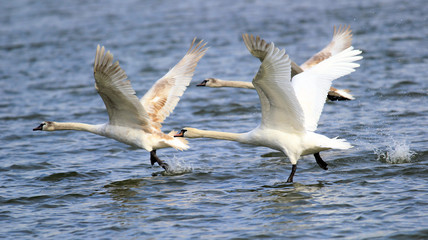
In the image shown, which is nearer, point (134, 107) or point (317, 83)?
point (317, 83)

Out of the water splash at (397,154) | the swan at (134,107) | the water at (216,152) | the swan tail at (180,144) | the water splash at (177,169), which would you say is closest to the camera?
the water at (216,152)

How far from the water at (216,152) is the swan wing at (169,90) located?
88cm

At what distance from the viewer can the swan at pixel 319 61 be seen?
12.6m

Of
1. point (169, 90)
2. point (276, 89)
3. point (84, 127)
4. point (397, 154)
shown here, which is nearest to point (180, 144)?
point (169, 90)

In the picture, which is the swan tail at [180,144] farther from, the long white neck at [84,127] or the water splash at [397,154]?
the water splash at [397,154]

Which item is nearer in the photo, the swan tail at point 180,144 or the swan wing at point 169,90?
the swan tail at point 180,144

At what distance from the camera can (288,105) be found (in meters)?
8.89

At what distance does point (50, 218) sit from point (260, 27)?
54.4ft

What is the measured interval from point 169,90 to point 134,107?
5.00 feet

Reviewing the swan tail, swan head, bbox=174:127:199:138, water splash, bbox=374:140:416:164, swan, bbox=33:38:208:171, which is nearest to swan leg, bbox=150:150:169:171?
swan, bbox=33:38:208:171

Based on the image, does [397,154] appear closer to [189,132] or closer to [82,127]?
[189,132]

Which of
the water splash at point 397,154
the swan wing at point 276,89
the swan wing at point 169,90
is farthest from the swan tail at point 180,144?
the water splash at point 397,154

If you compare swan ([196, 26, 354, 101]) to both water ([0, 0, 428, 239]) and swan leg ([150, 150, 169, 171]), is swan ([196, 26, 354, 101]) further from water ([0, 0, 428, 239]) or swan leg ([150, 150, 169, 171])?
swan leg ([150, 150, 169, 171])

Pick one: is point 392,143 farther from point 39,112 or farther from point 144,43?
point 144,43
